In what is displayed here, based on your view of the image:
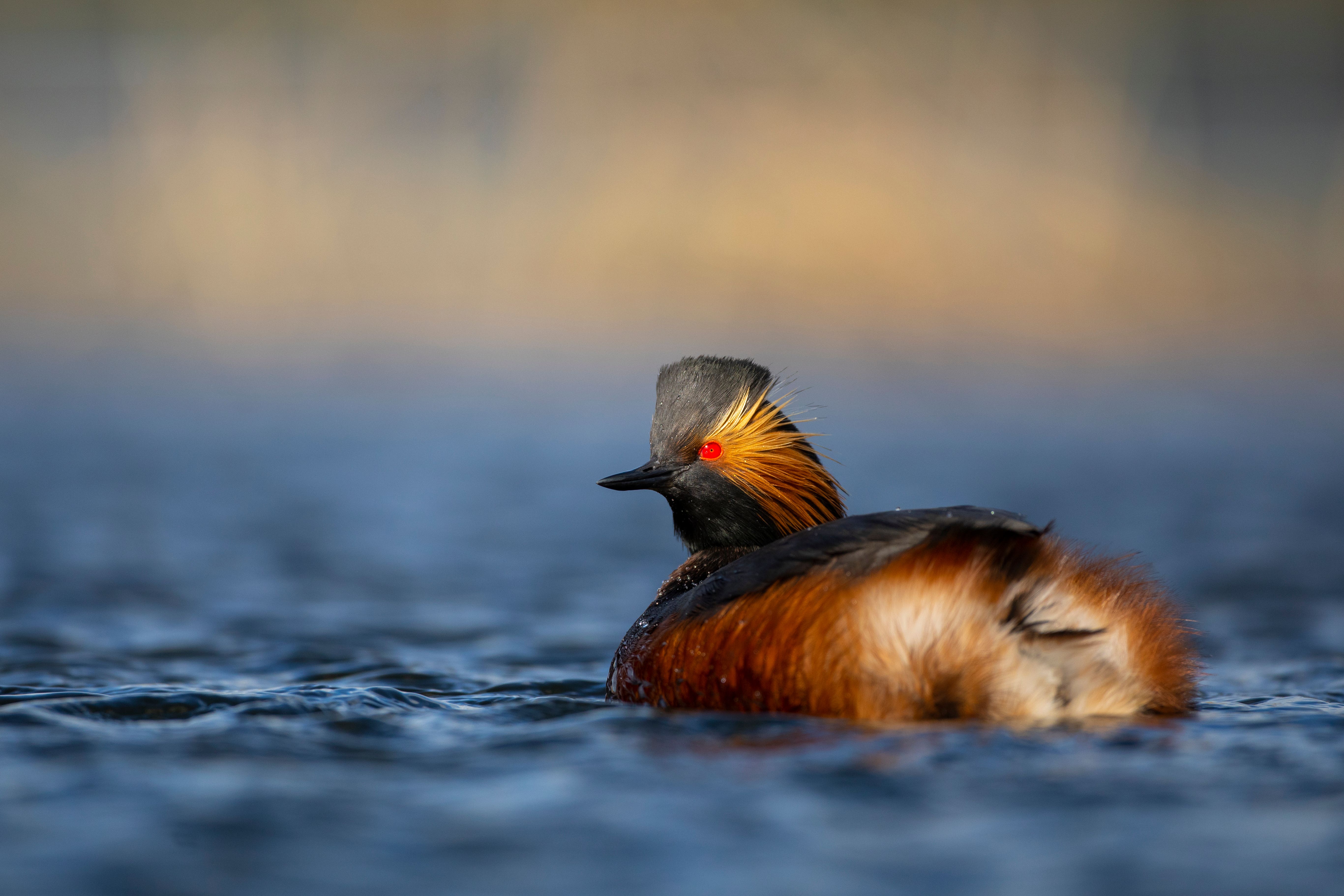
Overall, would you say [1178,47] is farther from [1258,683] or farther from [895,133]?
[1258,683]

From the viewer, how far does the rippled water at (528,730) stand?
3.58 metres

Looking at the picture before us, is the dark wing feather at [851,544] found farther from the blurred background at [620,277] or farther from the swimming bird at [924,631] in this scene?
the blurred background at [620,277]

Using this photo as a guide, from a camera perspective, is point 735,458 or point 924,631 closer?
point 924,631

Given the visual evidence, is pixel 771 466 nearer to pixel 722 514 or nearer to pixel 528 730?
pixel 722 514

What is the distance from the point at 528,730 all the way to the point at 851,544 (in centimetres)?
114

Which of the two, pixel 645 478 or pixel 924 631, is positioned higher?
pixel 645 478

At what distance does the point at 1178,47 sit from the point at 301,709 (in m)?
21.6

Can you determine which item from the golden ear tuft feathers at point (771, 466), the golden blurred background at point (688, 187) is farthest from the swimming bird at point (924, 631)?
the golden blurred background at point (688, 187)

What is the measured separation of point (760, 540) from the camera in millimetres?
6035

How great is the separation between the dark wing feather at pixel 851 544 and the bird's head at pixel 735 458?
83cm

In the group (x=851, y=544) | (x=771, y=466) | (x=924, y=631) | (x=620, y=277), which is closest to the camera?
(x=924, y=631)

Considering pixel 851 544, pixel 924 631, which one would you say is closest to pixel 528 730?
pixel 851 544

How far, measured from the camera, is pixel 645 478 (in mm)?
5906

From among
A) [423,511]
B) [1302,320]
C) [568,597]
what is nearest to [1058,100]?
[1302,320]
